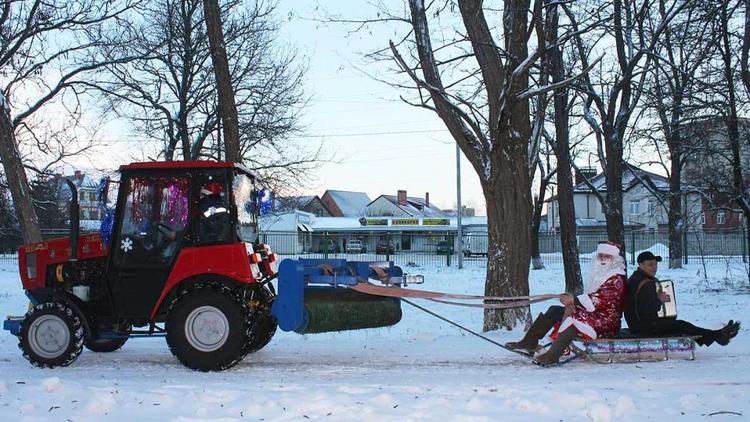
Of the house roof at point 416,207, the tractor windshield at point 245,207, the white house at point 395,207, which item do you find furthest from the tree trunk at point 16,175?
the house roof at point 416,207

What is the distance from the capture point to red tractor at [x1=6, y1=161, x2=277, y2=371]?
7844mm

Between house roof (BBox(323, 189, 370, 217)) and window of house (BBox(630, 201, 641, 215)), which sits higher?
house roof (BBox(323, 189, 370, 217))

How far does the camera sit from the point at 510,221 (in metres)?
10.5

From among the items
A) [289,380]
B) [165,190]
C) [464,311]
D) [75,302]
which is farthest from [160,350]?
[464,311]

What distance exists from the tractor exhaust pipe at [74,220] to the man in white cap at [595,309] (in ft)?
17.7

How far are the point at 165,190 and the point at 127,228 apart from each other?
0.64 m

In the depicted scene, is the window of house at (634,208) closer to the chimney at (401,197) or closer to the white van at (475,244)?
the chimney at (401,197)

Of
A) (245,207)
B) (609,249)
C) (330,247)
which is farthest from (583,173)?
(245,207)

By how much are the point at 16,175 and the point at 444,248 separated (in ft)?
90.6

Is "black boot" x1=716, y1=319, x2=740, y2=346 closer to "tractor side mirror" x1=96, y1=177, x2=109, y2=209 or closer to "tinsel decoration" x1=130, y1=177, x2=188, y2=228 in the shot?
"tinsel decoration" x1=130, y1=177, x2=188, y2=228

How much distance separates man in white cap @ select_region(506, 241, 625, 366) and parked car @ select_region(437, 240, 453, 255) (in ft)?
90.1

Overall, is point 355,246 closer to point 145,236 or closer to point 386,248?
point 386,248

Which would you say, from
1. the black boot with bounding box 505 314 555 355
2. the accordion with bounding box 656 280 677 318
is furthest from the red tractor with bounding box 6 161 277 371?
the accordion with bounding box 656 280 677 318

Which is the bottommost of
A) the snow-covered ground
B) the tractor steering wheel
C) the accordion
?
the snow-covered ground
